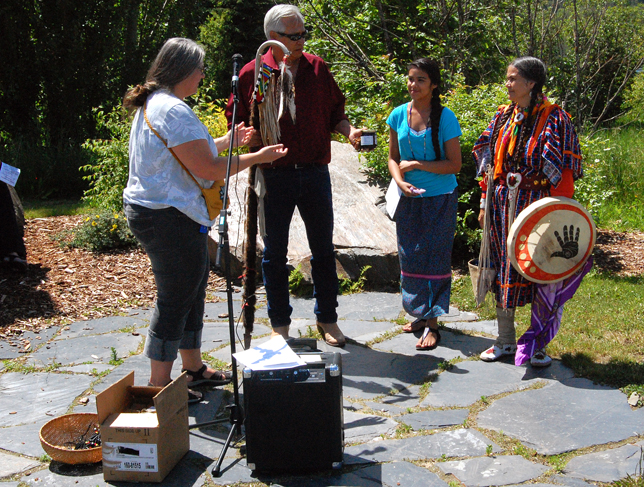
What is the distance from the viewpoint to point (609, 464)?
294cm

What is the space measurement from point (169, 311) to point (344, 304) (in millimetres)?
2376

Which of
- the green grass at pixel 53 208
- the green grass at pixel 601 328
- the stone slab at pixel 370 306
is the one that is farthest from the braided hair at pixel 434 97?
the green grass at pixel 53 208

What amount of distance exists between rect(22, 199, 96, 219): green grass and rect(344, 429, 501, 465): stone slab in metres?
6.40

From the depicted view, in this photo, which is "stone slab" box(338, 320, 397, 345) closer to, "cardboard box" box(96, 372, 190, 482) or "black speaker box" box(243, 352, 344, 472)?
"black speaker box" box(243, 352, 344, 472)

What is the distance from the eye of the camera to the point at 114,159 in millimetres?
7691

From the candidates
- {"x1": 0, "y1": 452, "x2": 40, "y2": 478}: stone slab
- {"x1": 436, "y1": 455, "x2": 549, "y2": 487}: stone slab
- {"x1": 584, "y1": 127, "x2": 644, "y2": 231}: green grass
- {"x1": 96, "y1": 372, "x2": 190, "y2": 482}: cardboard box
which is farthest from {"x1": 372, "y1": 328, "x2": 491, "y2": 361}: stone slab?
{"x1": 584, "y1": 127, "x2": 644, "y2": 231}: green grass

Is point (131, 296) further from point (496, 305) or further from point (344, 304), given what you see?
point (496, 305)

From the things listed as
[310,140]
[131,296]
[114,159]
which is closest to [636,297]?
[310,140]

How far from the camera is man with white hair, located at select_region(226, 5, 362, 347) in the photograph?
4125 millimetres

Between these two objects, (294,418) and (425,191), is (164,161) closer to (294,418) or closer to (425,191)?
(294,418)

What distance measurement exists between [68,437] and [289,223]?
72.9 inches

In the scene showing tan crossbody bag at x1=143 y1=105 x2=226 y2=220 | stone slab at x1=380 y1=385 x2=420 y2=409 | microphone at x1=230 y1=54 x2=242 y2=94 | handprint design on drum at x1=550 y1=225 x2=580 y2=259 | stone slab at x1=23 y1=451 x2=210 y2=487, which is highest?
microphone at x1=230 y1=54 x2=242 y2=94

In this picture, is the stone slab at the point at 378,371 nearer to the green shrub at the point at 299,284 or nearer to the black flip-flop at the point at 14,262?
the green shrub at the point at 299,284

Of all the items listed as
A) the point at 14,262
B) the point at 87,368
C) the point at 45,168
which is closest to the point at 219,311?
the point at 87,368
